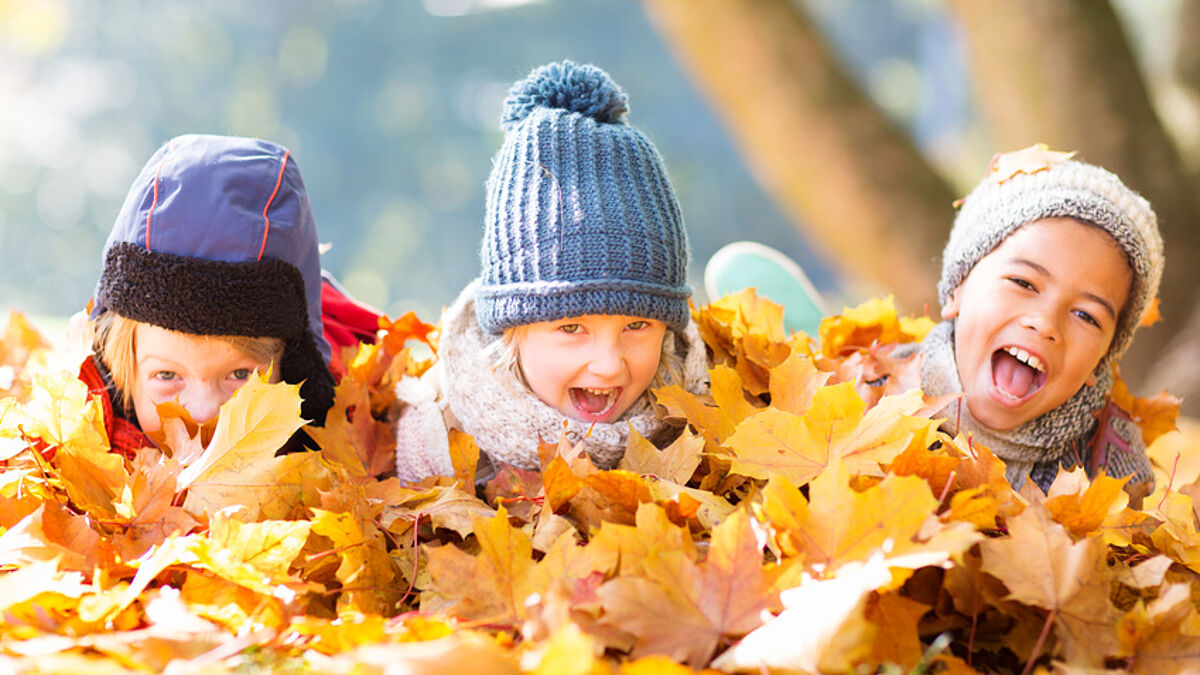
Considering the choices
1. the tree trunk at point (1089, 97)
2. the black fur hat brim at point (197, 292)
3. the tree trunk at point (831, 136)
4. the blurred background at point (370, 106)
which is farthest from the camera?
the blurred background at point (370, 106)

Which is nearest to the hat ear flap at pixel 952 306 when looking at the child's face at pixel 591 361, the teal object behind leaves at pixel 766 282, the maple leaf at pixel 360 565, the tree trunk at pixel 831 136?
the teal object behind leaves at pixel 766 282

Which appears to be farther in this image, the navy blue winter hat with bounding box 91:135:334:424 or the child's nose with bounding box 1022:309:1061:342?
the child's nose with bounding box 1022:309:1061:342

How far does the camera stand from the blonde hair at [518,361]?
135 cm

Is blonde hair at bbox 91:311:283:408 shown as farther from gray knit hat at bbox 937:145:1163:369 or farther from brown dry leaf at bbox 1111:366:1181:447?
brown dry leaf at bbox 1111:366:1181:447

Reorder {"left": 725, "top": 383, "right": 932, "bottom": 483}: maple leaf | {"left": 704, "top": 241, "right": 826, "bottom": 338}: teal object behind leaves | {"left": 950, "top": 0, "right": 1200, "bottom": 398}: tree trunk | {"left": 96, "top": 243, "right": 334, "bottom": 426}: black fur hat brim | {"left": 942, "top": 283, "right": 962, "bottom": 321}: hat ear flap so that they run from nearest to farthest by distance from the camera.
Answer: {"left": 725, "top": 383, "right": 932, "bottom": 483}: maple leaf → {"left": 96, "top": 243, "right": 334, "bottom": 426}: black fur hat brim → {"left": 942, "top": 283, "right": 962, "bottom": 321}: hat ear flap → {"left": 704, "top": 241, "right": 826, "bottom": 338}: teal object behind leaves → {"left": 950, "top": 0, "right": 1200, "bottom": 398}: tree trunk

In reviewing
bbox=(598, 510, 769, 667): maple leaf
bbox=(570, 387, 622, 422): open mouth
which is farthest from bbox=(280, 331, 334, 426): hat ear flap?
bbox=(598, 510, 769, 667): maple leaf

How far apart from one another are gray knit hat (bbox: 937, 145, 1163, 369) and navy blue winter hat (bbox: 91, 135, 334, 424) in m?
1.03

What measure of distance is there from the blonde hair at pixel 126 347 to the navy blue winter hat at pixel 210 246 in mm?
28

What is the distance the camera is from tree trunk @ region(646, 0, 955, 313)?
309 centimetres

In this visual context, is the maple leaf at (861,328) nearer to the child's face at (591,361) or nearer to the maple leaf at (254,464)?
the child's face at (591,361)

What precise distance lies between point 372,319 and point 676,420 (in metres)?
0.71

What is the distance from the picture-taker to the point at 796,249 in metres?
10.4

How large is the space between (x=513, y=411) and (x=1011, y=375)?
2.44 ft

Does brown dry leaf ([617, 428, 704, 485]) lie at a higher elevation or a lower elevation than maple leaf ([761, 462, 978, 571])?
lower
